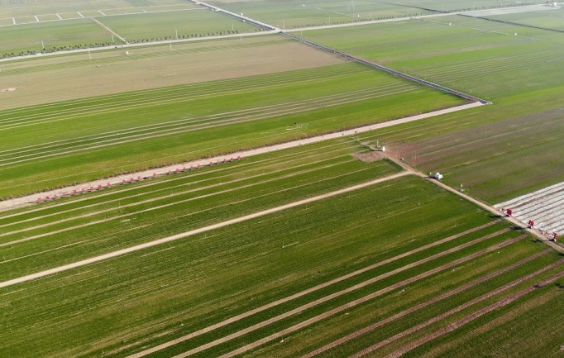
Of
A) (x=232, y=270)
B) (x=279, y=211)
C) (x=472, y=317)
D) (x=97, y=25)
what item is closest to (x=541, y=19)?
(x=97, y=25)

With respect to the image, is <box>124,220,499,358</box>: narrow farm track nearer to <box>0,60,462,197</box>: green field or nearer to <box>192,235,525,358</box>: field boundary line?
<box>192,235,525,358</box>: field boundary line

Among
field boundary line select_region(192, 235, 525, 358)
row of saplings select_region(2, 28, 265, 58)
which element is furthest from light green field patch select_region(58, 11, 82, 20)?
field boundary line select_region(192, 235, 525, 358)

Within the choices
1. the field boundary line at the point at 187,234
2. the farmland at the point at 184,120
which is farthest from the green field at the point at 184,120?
the field boundary line at the point at 187,234

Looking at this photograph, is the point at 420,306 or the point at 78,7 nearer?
the point at 420,306

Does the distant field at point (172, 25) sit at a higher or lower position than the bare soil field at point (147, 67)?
higher

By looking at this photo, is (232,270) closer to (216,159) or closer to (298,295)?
(298,295)

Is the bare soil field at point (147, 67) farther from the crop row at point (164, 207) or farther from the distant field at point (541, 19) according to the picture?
the distant field at point (541, 19)
